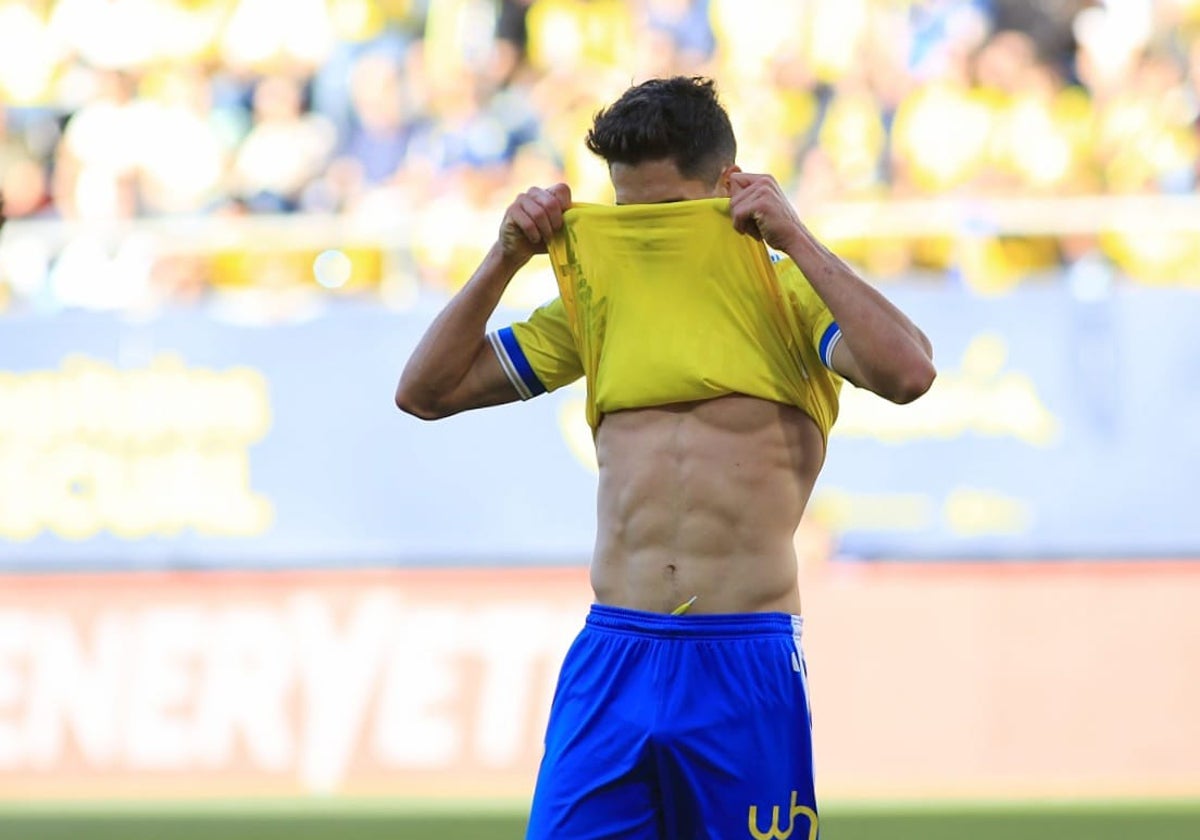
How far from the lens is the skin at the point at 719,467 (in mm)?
4270

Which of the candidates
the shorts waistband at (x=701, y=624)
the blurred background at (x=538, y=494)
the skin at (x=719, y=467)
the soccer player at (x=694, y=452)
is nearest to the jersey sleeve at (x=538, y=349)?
the soccer player at (x=694, y=452)

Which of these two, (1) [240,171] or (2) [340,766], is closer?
(2) [340,766]

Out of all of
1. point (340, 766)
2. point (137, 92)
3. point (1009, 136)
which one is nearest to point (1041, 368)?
point (1009, 136)

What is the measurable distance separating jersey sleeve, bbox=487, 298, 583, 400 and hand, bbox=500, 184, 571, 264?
0.18 m

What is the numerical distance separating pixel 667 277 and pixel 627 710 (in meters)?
0.97

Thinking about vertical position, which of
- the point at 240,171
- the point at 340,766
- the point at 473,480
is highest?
the point at 240,171

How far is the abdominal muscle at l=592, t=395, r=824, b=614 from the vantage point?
435 cm

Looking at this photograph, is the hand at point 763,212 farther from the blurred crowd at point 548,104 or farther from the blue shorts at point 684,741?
the blurred crowd at point 548,104

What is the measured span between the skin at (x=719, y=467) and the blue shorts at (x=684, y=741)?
0.08 metres

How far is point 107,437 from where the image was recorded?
1060cm

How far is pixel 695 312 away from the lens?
4414mm

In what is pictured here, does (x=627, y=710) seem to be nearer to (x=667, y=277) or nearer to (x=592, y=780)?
(x=592, y=780)

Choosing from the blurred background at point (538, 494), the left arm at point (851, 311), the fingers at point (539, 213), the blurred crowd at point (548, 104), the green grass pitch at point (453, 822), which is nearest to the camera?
the left arm at point (851, 311)

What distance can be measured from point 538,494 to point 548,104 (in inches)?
109
